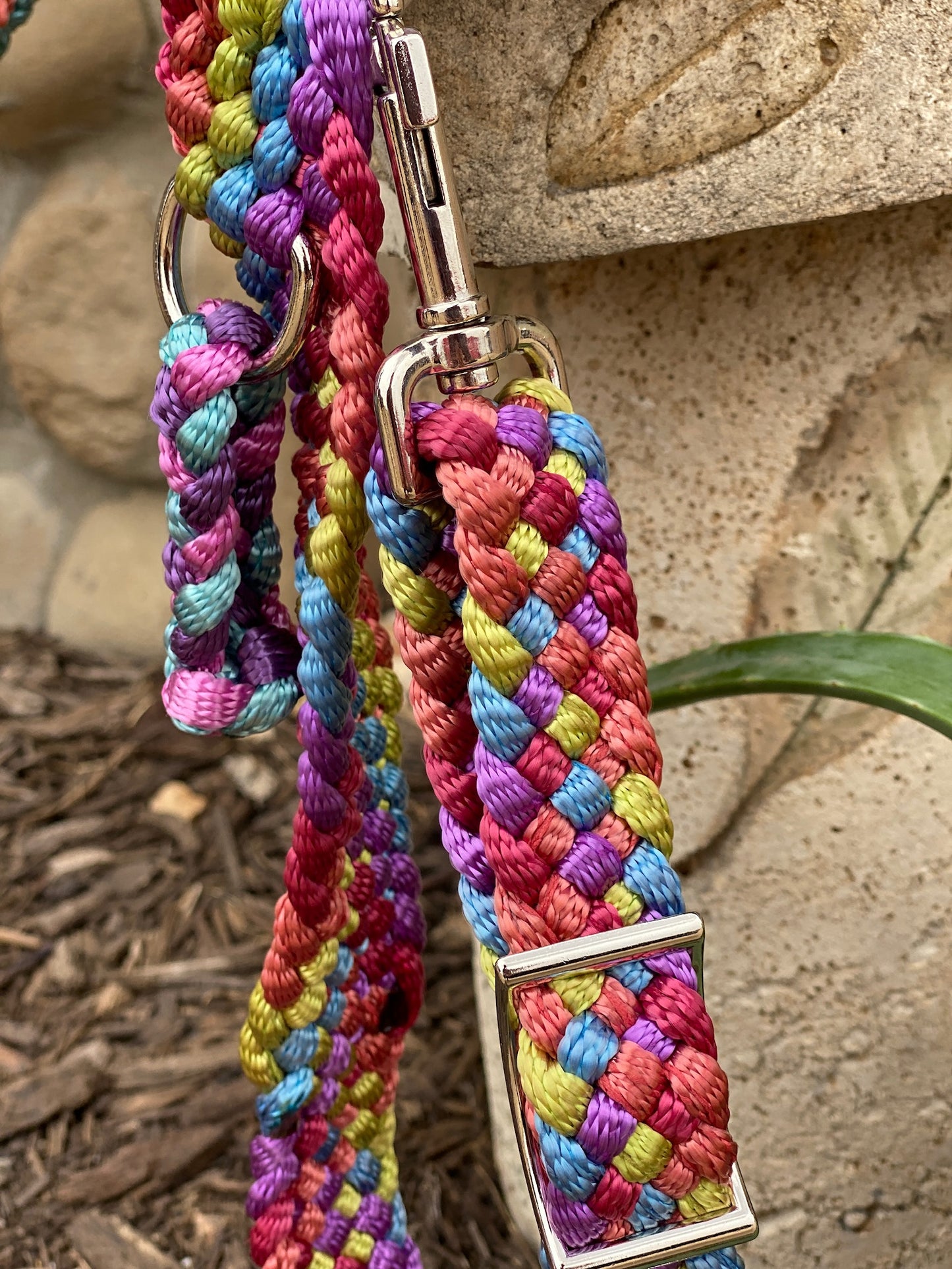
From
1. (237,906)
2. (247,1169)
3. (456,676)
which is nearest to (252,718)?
(456,676)

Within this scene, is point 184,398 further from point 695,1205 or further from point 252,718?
point 695,1205

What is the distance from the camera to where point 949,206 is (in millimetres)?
560

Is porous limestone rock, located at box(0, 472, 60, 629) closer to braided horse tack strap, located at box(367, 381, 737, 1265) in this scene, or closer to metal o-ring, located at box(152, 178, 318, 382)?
metal o-ring, located at box(152, 178, 318, 382)

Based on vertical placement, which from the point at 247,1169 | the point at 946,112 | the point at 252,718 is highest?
the point at 946,112

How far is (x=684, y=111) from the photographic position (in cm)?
50

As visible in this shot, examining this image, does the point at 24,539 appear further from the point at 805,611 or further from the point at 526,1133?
the point at 526,1133

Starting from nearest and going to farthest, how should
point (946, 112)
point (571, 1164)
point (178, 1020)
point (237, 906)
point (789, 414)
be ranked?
point (571, 1164)
point (946, 112)
point (789, 414)
point (178, 1020)
point (237, 906)

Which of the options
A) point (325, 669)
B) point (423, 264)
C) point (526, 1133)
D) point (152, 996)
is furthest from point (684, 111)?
point (152, 996)

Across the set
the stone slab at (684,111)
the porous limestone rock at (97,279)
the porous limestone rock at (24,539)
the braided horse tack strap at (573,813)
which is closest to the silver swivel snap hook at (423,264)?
the braided horse tack strap at (573,813)

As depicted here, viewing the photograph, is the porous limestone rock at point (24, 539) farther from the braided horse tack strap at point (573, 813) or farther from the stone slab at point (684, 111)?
the braided horse tack strap at point (573, 813)

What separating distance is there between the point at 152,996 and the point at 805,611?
0.65m

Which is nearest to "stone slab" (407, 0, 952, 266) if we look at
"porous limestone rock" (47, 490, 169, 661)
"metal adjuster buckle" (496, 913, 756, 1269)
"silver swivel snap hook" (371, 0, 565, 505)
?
"silver swivel snap hook" (371, 0, 565, 505)

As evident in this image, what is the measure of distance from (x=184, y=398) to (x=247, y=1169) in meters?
0.64

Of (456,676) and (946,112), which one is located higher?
(946,112)
